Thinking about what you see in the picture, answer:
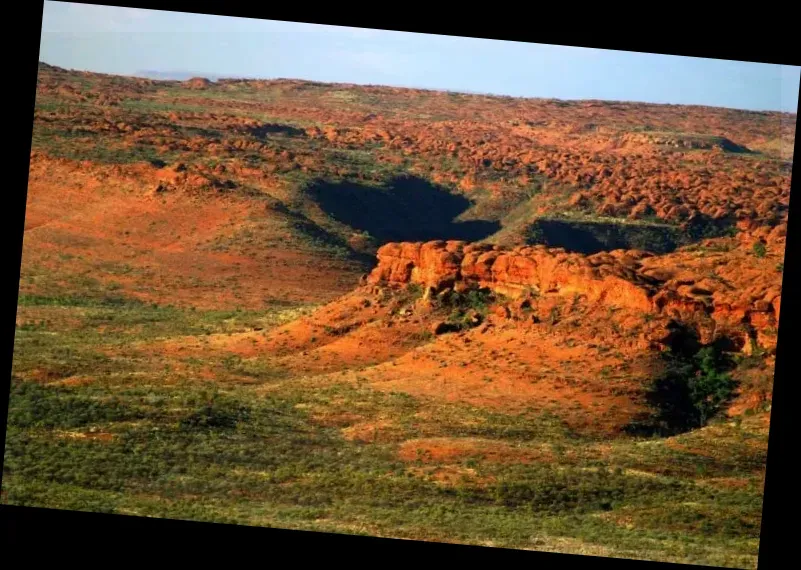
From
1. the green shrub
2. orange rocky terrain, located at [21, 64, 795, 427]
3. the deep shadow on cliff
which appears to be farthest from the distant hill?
the green shrub

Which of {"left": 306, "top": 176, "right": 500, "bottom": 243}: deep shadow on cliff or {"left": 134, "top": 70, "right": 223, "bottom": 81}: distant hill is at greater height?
{"left": 134, "top": 70, "right": 223, "bottom": 81}: distant hill

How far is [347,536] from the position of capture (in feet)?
41.6

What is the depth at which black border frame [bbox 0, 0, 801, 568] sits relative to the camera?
10711 millimetres

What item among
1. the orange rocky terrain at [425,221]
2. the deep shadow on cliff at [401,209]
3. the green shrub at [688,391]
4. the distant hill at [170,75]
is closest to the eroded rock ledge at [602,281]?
the orange rocky terrain at [425,221]

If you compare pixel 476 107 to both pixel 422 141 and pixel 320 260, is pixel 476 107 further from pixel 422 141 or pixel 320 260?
pixel 320 260

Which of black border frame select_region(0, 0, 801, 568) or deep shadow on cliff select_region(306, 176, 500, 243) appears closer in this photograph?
black border frame select_region(0, 0, 801, 568)

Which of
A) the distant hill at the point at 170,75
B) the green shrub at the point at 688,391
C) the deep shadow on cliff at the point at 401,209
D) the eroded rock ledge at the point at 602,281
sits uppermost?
the distant hill at the point at 170,75

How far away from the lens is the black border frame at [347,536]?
10.7 m

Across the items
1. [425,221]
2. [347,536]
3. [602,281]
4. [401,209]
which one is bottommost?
[347,536]

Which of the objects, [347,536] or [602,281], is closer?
[347,536]

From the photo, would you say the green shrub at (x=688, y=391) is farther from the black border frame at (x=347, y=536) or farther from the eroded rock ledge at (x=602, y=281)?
the black border frame at (x=347, y=536)

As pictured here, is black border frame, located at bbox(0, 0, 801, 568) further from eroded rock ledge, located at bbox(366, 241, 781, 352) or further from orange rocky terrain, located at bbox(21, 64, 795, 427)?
eroded rock ledge, located at bbox(366, 241, 781, 352)

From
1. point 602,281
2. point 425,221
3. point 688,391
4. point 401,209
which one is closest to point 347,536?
point 688,391

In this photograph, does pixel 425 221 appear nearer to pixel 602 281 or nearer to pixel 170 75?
pixel 602 281
